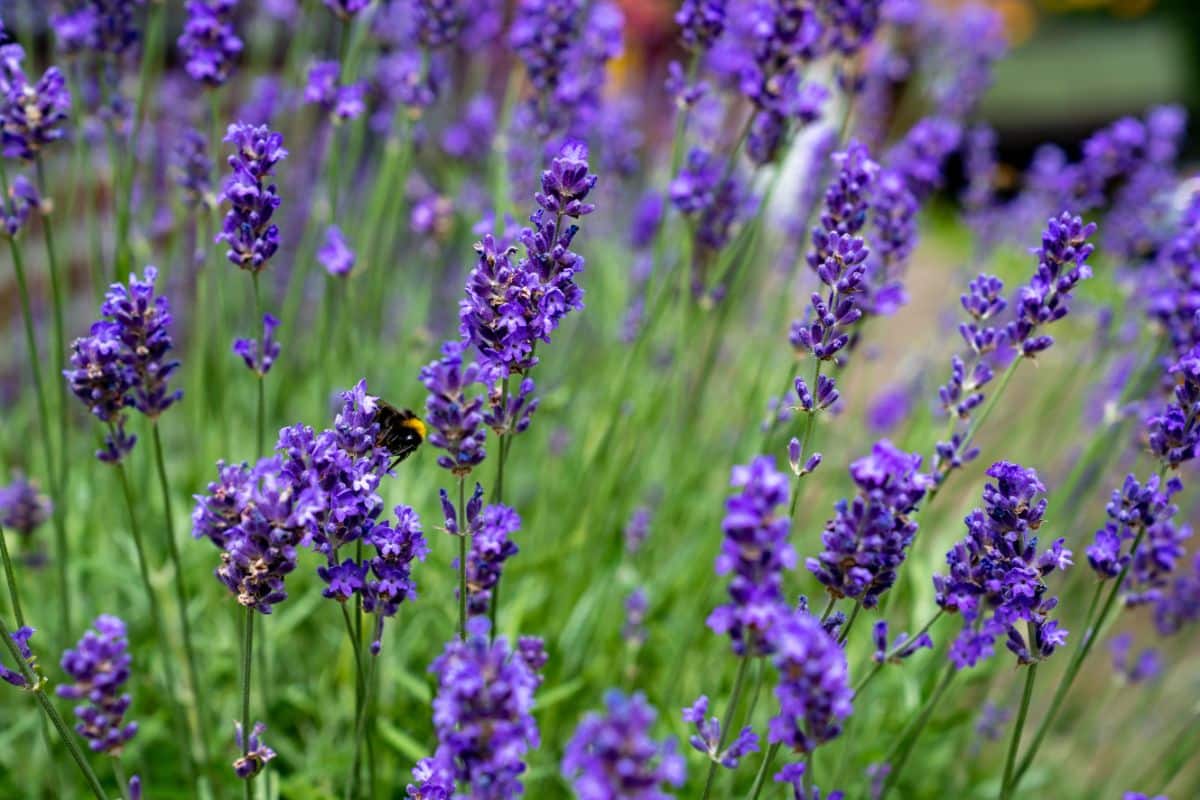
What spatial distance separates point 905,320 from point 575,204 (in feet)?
19.7

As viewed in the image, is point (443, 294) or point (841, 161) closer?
point (841, 161)

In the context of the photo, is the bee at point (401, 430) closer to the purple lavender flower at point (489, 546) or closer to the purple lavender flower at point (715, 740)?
the purple lavender flower at point (489, 546)

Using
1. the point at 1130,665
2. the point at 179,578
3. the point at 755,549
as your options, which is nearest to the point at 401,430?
the point at 179,578

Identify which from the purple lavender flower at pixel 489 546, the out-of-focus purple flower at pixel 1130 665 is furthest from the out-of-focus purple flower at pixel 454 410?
the out-of-focus purple flower at pixel 1130 665

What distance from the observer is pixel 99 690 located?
1.81 metres

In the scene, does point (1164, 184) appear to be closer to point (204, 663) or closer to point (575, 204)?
point (575, 204)

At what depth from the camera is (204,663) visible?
275 centimetres

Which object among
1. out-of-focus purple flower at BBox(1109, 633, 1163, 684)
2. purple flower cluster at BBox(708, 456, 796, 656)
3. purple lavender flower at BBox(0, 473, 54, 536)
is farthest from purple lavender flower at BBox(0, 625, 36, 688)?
out-of-focus purple flower at BBox(1109, 633, 1163, 684)

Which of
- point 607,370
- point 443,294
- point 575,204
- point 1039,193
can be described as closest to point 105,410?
point 575,204

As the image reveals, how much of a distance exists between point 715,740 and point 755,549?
19.9 inches

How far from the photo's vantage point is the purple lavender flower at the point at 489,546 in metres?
1.60

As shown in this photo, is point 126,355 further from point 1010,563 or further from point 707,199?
point 707,199

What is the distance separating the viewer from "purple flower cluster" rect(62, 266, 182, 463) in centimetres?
158

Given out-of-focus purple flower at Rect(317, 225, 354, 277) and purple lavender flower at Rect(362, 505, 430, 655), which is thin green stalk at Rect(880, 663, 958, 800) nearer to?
purple lavender flower at Rect(362, 505, 430, 655)
